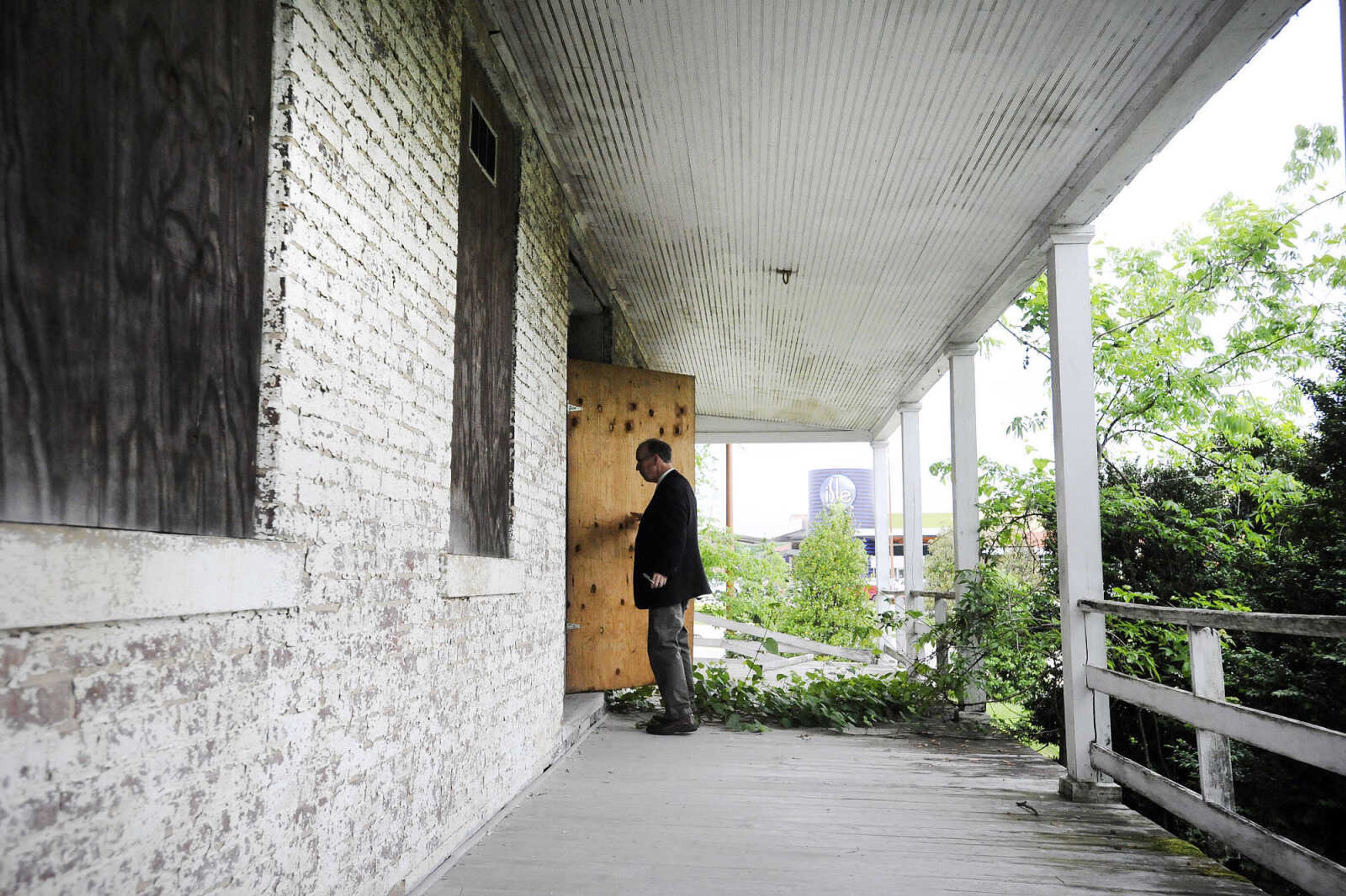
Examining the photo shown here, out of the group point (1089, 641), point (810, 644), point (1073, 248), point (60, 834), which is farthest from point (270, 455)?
point (810, 644)

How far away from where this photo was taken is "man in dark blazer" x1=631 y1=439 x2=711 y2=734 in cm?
553

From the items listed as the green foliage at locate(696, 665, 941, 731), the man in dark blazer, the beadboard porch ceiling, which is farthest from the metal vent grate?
the green foliage at locate(696, 665, 941, 731)

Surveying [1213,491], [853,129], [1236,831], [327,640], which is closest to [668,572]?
[853,129]

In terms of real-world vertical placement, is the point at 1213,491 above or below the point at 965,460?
Result: below

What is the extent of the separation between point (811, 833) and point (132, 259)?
3.10 m

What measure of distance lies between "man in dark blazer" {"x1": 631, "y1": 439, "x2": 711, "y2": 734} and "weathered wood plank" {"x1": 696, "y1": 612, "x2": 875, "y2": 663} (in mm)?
3689

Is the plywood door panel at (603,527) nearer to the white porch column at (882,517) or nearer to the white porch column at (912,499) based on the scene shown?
the white porch column at (912,499)

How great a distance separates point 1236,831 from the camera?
10.2 feet

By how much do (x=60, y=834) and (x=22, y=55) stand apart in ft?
3.82

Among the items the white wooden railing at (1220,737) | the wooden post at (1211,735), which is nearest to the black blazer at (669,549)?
the white wooden railing at (1220,737)

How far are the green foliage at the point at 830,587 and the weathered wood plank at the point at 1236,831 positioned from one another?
25.5 feet

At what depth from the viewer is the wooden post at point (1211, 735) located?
331 cm

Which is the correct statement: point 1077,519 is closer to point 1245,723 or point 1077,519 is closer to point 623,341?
point 1245,723

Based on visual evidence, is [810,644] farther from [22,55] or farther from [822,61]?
[22,55]
